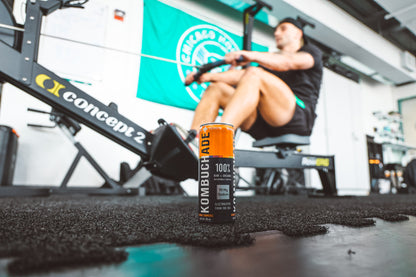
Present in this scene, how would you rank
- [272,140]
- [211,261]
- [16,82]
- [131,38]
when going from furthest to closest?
[131,38] → [272,140] → [16,82] → [211,261]

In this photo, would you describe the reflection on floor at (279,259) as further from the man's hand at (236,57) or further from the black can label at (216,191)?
the man's hand at (236,57)

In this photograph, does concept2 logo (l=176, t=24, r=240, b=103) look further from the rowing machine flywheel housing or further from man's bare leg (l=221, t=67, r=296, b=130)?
the rowing machine flywheel housing

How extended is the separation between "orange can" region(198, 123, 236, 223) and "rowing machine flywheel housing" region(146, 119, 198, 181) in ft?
1.51

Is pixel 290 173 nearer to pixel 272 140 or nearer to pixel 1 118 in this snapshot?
pixel 272 140

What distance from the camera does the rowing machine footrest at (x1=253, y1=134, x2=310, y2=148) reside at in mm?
1441

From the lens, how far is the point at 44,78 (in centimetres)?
90

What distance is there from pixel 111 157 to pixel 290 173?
83.3 inches

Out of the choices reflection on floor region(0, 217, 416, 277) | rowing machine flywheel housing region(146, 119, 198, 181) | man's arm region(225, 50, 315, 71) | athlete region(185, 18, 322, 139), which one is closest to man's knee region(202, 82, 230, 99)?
athlete region(185, 18, 322, 139)

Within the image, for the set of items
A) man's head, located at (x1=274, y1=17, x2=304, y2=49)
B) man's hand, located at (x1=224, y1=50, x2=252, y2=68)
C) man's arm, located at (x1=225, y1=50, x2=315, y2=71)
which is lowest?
man's hand, located at (x1=224, y1=50, x2=252, y2=68)

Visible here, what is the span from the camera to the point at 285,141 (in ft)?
4.72

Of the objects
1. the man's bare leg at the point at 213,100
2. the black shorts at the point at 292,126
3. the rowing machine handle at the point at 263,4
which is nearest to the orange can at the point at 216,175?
the man's bare leg at the point at 213,100

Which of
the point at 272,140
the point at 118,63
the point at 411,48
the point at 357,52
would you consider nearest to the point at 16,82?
the point at 118,63

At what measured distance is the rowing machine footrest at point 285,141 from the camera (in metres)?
1.44

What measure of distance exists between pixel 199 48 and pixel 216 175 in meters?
2.06
